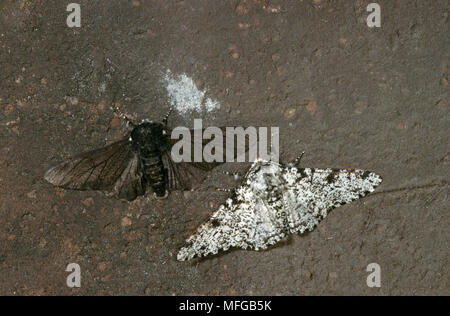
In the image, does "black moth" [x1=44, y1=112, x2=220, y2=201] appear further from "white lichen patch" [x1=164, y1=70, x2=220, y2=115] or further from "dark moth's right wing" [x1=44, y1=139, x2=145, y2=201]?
"white lichen patch" [x1=164, y1=70, x2=220, y2=115]

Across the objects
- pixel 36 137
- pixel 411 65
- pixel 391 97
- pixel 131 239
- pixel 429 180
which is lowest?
pixel 131 239

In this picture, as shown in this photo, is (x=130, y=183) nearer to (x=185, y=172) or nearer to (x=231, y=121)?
(x=185, y=172)

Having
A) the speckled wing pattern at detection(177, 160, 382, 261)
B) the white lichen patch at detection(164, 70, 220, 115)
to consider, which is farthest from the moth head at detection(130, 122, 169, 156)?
the speckled wing pattern at detection(177, 160, 382, 261)

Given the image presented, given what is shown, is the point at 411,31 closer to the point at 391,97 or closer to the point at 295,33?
the point at 391,97

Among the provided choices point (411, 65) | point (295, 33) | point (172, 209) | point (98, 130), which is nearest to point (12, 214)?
point (98, 130)

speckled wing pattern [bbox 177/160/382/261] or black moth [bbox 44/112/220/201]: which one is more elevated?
black moth [bbox 44/112/220/201]

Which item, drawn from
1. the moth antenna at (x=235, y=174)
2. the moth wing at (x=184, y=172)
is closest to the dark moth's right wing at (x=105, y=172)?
the moth wing at (x=184, y=172)
